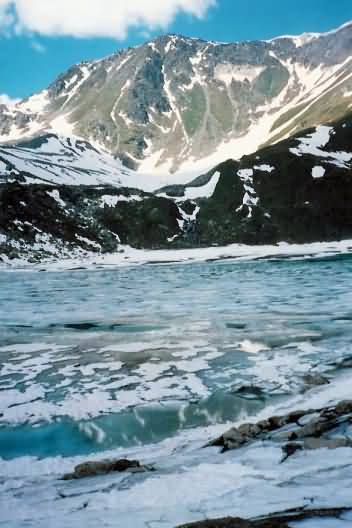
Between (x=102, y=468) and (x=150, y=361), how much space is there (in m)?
9.12

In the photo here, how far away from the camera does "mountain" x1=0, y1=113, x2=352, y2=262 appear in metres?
101

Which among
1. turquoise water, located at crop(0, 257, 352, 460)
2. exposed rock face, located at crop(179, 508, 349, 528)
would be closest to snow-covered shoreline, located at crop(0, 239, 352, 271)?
turquoise water, located at crop(0, 257, 352, 460)

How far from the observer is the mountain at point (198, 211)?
101 meters

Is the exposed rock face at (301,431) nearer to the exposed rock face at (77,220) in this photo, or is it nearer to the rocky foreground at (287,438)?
the rocky foreground at (287,438)

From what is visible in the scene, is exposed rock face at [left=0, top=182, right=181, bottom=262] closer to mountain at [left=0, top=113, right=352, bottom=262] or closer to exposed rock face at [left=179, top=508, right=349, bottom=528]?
mountain at [left=0, top=113, right=352, bottom=262]

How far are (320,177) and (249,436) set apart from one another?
124m

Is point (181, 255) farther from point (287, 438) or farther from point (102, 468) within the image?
point (102, 468)

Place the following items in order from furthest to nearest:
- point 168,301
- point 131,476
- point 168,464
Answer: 1. point 168,301
2. point 168,464
3. point 131,476

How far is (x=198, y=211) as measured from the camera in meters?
120

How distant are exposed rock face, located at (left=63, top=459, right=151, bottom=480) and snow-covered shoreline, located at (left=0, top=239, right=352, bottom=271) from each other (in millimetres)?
67845

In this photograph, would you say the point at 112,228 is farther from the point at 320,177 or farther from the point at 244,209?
the point at 320,177

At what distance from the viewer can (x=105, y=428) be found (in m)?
13.0

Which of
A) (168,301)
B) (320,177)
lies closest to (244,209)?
(320,177)

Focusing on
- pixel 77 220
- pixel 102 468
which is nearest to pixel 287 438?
pixel 102 468
